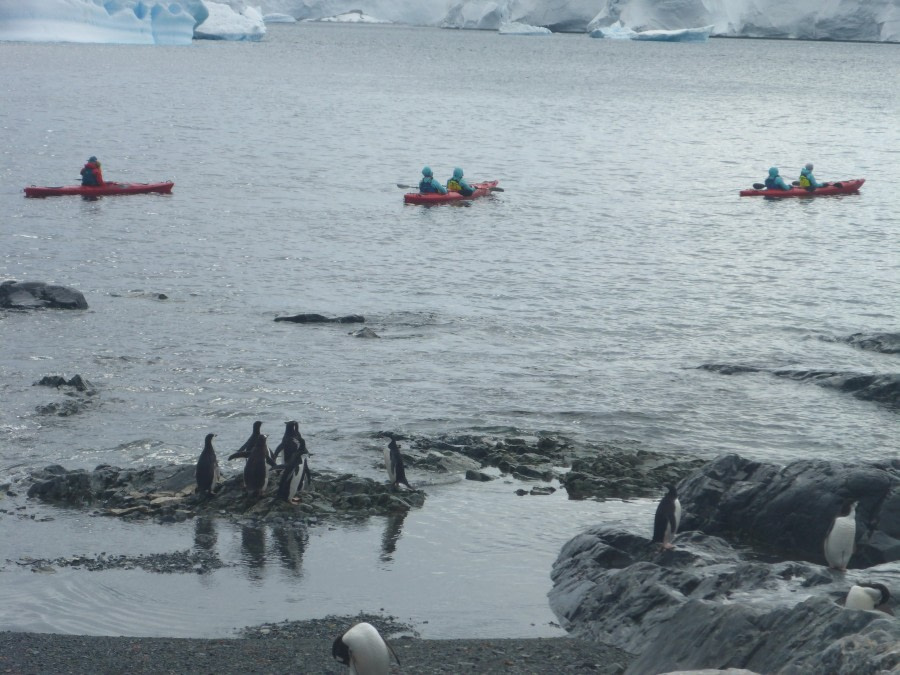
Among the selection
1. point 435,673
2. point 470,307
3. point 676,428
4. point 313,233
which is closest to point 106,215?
point 313,233

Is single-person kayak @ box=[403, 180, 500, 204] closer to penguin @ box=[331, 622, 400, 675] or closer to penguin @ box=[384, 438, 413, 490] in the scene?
penguin @ box=[384, 438, 413, 490]

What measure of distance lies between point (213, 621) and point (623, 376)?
10.1 metres

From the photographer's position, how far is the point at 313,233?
30.3m

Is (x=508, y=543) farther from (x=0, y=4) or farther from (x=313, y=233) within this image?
(x=0, y=4)

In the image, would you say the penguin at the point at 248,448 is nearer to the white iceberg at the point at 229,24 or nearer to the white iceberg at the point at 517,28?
the white iceberg at the point at 229,24

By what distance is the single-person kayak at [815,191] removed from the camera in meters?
37.7

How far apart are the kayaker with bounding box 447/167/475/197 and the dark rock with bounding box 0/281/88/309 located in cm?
1563

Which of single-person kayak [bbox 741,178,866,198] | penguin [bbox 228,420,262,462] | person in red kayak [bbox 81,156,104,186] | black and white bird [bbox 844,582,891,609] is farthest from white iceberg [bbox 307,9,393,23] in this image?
black and white bird [bbox 844,582,891,609]

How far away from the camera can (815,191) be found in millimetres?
38281

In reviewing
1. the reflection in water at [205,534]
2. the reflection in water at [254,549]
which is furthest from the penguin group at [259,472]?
the reflection in water at [254,549]

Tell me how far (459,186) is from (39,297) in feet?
53.3

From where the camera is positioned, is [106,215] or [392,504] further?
[106,215]

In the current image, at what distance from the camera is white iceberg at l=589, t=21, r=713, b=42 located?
123 meters

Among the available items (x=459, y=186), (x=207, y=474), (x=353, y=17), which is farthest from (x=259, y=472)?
(x=353, y=17)
